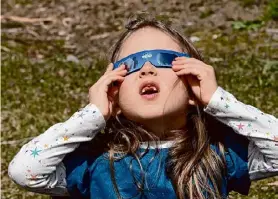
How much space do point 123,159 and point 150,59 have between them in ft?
1.54

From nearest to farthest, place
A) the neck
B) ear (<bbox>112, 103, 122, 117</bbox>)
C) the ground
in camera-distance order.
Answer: the neck
ear (<bbox>112, 103, 122, 117</bbox>)
the ground

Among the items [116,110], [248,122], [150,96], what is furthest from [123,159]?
[248,122]

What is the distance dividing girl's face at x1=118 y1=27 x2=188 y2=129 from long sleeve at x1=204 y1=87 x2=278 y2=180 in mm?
144

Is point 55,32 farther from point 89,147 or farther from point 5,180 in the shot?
point 89,147

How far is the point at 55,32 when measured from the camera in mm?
8906

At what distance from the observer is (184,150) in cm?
426

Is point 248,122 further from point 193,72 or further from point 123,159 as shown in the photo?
point 123,159

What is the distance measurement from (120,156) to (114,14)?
16.4ft

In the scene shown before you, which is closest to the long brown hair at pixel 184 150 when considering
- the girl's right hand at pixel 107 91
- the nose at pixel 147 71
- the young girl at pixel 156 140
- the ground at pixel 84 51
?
the young girl at pixel 156 140

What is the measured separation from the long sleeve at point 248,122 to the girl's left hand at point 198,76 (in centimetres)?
4

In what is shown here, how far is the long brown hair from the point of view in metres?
4.18

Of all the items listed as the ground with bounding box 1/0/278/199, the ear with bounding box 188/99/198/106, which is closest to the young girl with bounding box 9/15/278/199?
the ear with bounding box 188/99/198/106

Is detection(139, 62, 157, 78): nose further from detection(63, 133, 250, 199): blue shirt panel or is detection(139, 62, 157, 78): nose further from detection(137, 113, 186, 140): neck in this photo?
detection(63, 133, 250, 199): blue shirt panel

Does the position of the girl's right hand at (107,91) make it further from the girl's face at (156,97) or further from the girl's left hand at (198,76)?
the girl's left hand at (198,76)
